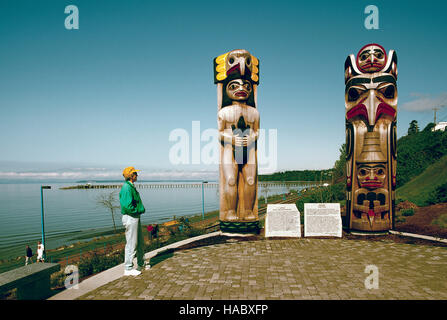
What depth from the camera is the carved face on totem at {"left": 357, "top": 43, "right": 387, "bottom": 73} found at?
877 cm

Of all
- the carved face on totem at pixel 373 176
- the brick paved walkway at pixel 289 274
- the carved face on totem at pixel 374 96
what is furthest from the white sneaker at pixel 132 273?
the carved face on totem at pixel 374 96

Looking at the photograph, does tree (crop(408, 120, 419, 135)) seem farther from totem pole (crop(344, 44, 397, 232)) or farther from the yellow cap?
the yellow cap

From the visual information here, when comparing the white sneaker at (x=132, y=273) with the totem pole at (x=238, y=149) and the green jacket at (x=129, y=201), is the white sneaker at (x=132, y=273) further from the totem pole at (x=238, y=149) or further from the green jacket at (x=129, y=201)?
the totem pole at (x=238, y=149)

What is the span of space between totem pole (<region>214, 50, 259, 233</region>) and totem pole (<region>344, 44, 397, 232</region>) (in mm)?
3741

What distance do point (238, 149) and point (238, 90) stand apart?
2140mm

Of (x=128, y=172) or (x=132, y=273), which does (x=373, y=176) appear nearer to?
(x=128, y=172)

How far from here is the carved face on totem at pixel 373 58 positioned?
8773mm

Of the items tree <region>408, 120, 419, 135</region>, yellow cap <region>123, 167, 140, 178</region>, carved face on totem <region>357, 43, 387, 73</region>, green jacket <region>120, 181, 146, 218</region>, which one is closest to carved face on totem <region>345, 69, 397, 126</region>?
carved face on totem <region>357, 43, 387, 73</region>

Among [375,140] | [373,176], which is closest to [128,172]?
[373,176]

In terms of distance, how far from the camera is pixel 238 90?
29.6 feet

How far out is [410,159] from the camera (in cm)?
3084
